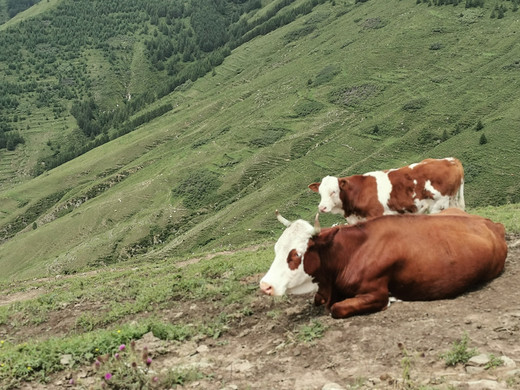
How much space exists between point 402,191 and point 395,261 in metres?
→ 6.93

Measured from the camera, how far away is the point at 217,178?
65.9 meters

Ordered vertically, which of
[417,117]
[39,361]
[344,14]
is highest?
[39,361]

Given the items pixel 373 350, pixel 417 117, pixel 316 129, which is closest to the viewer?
pixel 373 350

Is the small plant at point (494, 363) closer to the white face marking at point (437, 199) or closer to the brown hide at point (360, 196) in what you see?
the brown hide at point (360, 196)

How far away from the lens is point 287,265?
27.2 feet

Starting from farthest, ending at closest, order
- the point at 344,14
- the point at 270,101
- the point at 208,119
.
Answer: the point at 344,14 < the point at 208,119 < the point at 270,101

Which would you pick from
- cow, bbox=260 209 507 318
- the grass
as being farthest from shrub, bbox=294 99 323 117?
cow, bbox=260 209 507 318

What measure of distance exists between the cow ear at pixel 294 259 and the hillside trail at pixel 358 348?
99 centimetres

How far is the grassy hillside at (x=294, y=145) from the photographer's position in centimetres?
4812

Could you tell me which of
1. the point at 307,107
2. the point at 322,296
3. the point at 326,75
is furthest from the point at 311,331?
the point at 326,75

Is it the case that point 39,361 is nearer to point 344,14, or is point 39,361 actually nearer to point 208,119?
point 208,119

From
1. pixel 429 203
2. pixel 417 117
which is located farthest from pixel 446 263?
pixel 417 117

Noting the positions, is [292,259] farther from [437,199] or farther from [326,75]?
[326,75]

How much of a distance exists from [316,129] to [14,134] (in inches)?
6487
